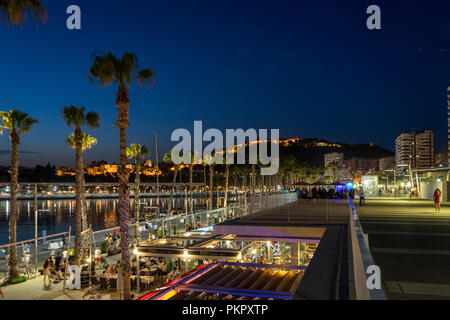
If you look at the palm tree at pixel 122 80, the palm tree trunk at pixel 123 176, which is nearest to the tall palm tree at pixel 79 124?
the palm tree at pixel 122 80

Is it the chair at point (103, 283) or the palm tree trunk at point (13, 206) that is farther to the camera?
the palm tree trunk at point (13, 206)

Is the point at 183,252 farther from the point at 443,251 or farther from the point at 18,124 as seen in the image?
the point at 18,124

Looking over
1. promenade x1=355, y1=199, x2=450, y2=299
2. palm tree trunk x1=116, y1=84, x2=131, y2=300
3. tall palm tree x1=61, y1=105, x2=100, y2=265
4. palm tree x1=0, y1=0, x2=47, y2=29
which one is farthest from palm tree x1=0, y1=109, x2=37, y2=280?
promenade x1=355, y1=199, x2=450, y2=299

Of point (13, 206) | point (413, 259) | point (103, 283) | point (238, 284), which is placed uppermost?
point (13, 206)

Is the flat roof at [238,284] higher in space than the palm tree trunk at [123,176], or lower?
lower

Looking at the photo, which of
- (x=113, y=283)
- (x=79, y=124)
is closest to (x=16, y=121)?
(x=79, y=124)

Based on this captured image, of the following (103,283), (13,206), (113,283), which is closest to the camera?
(113,283)

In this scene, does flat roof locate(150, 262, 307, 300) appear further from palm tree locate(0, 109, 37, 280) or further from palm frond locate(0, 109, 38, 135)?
palm frond locate(0, 109, 38, 135)

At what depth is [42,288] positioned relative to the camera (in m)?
16.3

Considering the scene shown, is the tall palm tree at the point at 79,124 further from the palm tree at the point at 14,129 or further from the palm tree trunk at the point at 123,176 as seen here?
the palm tree trunk at the point at 123,176

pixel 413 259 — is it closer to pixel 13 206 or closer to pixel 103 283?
pixel 103 283

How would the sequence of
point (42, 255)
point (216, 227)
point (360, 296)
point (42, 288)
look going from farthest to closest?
point (42, 255) < point (42, 288) < point (216, 227) < point (360, 296)

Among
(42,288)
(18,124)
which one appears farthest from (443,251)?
(18,124)
